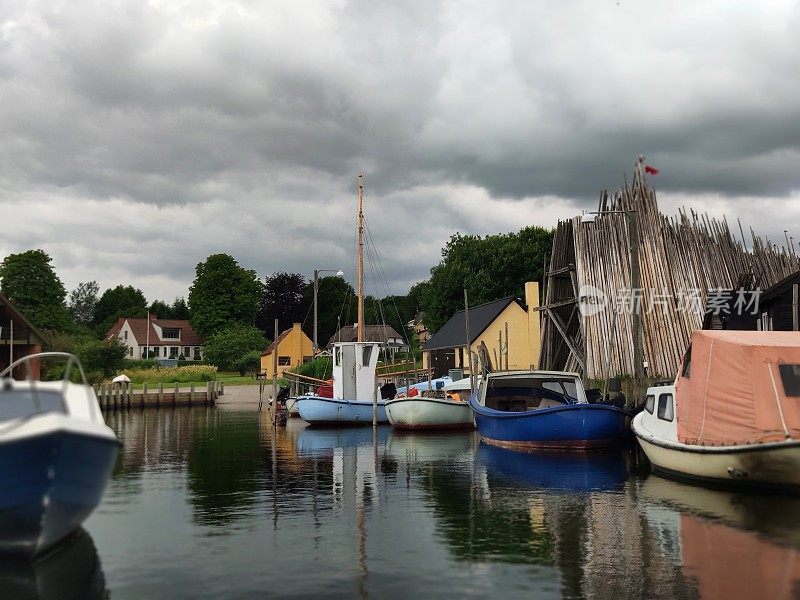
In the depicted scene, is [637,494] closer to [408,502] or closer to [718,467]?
[718,467]

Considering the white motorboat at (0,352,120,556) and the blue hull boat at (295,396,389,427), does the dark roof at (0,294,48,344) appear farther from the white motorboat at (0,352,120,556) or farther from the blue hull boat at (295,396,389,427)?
the white motorboat at (0,352,120,556)

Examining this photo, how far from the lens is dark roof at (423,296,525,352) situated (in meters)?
54.9

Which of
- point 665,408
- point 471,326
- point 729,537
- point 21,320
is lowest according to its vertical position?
point 729,537

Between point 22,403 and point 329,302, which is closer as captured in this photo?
point 22,403

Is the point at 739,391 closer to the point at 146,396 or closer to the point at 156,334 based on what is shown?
the point at 146,396

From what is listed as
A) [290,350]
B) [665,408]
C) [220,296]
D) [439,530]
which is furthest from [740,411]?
[220,296]

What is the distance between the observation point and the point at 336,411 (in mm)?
37281

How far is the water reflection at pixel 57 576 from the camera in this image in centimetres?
974

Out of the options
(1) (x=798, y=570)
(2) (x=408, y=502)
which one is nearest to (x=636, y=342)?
(2) (x=408, y=502)

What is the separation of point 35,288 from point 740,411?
85511 mm

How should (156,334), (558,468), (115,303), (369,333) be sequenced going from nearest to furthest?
(558,468), (369,333), (156,334), (115,303)

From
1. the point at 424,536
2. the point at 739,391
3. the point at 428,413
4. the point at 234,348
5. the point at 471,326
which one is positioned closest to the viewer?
the point at 424,536

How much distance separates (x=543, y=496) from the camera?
1627 cm

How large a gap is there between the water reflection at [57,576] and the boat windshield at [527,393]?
17.6 metres
